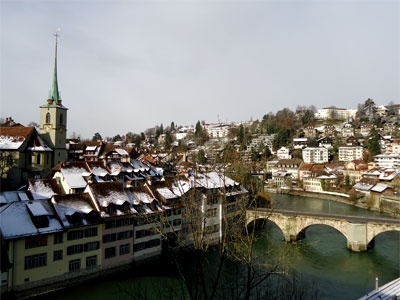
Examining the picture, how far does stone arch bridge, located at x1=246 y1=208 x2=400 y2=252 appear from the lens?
27297mm

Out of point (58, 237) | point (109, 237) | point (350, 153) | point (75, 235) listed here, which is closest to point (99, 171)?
point (109, 237)

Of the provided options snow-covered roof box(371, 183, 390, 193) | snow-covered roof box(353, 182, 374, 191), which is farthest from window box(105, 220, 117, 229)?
snow-covered roof box(353, 182, 374, 191)

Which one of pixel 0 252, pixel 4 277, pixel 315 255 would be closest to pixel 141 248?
pixel 4 277

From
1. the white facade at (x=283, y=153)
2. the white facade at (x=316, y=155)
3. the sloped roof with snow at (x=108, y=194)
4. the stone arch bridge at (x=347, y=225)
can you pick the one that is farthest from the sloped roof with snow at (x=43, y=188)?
the white facade at (x=283, y=153)

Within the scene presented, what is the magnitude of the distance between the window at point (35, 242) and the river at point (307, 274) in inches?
108

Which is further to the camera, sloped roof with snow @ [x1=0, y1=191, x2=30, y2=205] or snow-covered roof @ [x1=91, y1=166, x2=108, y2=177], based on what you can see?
snow-covered roof @ [x1=91, y1=166, x2=108, y2=177]

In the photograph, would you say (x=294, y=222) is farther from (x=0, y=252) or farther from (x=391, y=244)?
(x=0, y=252)

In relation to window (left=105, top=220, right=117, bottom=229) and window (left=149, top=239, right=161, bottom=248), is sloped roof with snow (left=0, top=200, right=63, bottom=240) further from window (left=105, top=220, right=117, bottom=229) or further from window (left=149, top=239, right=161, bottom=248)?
window (left=149, top=239, right=161, bottom=248)

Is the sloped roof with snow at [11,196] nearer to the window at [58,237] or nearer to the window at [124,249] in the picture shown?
the window at [58,237]

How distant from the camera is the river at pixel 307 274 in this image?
18859mm

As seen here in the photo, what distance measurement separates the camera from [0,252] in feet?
31.2

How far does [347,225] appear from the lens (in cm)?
2805

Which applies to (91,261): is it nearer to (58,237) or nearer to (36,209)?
(58,237)

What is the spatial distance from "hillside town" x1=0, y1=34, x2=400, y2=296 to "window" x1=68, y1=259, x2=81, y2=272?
0.19 ft
